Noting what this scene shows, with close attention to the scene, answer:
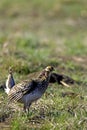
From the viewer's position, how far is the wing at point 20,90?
7844mm

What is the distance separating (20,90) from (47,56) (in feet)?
18.1

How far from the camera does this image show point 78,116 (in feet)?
25.6

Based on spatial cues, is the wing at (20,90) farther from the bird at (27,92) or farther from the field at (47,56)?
the field at (47,56)

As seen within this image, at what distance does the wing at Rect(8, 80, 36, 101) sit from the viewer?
784 cm

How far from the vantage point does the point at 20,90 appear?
7871mm

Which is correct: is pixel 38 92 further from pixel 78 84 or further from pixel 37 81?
pixel 78 84

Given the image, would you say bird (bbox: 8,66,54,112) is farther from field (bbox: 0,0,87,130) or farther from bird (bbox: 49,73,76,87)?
bird (bbox: 49,73,76,87)

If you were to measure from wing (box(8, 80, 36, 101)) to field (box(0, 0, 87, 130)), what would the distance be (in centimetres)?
20

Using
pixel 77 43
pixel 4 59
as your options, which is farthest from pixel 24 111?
pixel 77 43

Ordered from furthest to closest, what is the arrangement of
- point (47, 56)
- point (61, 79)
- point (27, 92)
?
1. point (47, 56)
2. point (61, 79)
3. point (27, 92)

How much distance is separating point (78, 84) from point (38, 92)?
9.12 ft

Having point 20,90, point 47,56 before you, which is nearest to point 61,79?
point 20,90

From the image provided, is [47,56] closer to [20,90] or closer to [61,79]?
[61,79]

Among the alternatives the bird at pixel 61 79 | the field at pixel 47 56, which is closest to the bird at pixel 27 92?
the field at pixel 47 56
